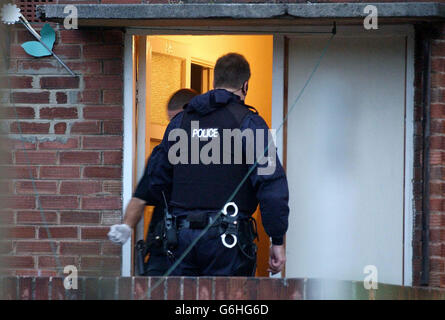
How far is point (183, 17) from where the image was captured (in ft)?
18.3

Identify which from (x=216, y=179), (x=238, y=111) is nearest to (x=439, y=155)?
(x=238, y=111)

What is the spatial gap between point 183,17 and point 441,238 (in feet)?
6.95

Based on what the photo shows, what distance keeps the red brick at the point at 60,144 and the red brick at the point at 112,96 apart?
33cm

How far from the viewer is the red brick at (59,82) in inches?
238

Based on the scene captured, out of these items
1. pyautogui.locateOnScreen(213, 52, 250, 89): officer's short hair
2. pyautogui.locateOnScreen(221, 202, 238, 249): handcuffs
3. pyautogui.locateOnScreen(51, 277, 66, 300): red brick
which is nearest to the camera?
pyautogui.locateOnScreen(51, 277, 66, 300): red brick

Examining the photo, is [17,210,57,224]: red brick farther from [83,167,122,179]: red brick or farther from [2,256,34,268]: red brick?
[83,167,122,179]: red brick

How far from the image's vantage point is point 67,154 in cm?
602

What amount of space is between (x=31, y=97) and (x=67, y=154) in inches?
17.7

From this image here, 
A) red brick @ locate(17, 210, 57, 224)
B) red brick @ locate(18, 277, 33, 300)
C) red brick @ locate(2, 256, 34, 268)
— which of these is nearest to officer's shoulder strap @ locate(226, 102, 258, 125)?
red brick @ locate(18, 277, 33, 300)

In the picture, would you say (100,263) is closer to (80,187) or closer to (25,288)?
(80,187)

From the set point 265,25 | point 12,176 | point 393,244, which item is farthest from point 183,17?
point 393,244

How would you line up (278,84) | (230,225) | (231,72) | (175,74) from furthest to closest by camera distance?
(175,74) < (278,84) < (231,72) < (230,225)

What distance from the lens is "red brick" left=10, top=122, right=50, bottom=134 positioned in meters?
6.04

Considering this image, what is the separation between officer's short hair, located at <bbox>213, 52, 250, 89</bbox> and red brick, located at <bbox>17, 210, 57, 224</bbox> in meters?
1.58
